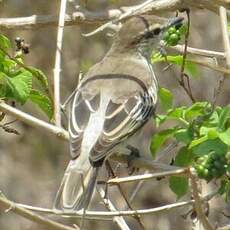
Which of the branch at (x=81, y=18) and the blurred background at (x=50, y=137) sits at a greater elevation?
the branch at (x=81, y=18)

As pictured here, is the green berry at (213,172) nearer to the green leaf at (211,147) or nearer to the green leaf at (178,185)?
the green leaf at (211,147)

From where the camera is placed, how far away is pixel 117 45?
6.27 metres

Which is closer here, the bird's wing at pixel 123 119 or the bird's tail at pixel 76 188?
the bird's tail at pixel 76 188

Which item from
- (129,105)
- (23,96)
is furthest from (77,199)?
(129,105)

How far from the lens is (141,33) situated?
6070 millimetres

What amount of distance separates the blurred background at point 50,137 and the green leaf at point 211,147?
623 centimetres

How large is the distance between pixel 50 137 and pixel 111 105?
617 centimetres

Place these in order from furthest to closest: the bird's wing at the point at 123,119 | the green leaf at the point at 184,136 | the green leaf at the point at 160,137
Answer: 1. the bird's wing at the point at 123,119
2. the green leaf at the point at 160,137
3. the green leaf at the point at 184,136

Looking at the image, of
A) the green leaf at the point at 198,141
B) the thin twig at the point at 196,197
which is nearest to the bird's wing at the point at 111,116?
the green leaf at the point at 198,141

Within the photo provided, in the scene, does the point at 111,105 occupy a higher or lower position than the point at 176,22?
lower

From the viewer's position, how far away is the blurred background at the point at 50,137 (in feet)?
35.1

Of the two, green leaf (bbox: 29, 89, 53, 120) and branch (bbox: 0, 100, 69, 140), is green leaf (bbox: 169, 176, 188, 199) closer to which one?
branch (bbox: 0, 100, 69, 140)

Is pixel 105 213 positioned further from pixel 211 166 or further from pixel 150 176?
pixel 211 166

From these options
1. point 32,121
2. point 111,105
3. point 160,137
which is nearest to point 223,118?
point 160,137
